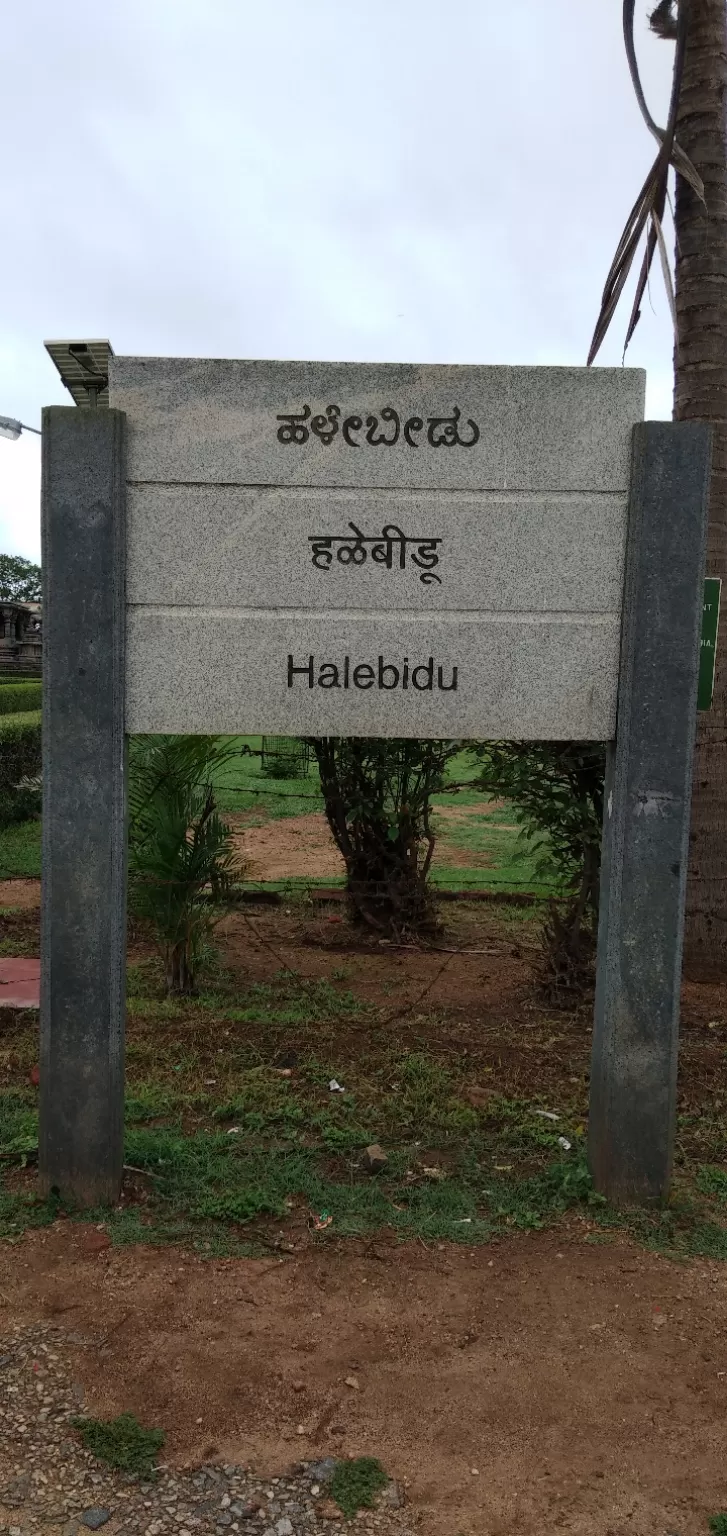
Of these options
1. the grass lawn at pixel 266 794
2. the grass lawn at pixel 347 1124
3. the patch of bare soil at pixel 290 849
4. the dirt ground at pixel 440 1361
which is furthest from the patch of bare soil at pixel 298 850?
the dirt ground at pixel 440 1361

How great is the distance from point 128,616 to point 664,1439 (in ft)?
8.27

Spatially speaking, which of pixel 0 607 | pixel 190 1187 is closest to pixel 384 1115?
pixel 190 1187


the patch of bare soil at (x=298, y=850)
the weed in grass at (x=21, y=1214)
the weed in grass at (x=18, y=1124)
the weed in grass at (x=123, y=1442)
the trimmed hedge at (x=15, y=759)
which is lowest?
the weed in grass at (x=123, y=1442)

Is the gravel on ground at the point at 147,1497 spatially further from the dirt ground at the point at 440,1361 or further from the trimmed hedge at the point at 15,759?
the trimmed hedge at the point at 15,759

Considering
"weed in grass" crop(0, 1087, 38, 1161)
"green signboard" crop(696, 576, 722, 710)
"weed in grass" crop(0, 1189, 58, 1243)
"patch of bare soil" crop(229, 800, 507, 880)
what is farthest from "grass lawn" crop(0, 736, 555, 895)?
"weed in grass" crop(0, 1189, 58, 1243)

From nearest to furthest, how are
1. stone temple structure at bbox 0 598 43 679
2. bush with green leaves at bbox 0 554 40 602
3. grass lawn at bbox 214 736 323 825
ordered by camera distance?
grass lawn at bbox 214 736 323 825 < stone temple structure at bbox 0 598 43 679 < bush with green leaves at bbox 0 554 40 602

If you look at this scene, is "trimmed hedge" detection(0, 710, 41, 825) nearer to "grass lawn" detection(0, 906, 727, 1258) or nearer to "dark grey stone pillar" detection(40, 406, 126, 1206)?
"grass lawn" detection(0, 906, 727, 1258)

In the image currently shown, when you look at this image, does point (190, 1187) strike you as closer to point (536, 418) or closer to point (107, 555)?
point (107, 555)

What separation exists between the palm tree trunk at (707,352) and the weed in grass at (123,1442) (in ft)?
14.0

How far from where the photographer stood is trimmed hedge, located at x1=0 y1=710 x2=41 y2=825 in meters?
10.5

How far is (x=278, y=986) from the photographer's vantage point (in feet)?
18.8

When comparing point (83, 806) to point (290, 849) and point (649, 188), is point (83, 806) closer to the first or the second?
point (649, 188)

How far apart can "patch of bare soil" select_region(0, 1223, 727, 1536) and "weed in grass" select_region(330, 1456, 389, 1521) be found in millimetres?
38

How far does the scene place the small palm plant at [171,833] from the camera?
16.8 feet
